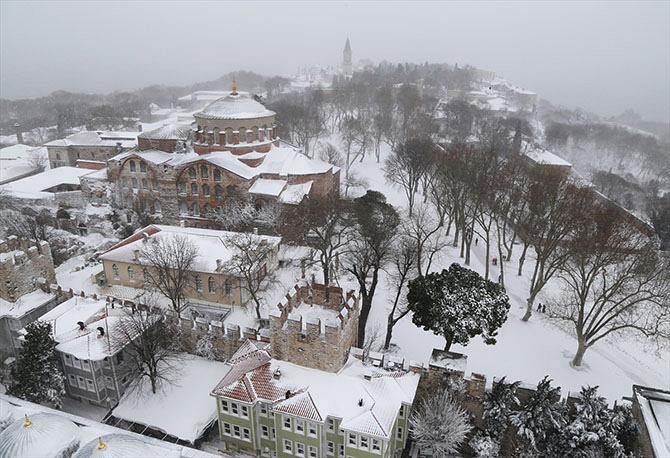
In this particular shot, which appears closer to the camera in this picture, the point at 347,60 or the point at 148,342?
the point at 148,342

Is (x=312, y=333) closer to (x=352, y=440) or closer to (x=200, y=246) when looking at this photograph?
(x=352, y=440)

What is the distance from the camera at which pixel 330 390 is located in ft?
62.4

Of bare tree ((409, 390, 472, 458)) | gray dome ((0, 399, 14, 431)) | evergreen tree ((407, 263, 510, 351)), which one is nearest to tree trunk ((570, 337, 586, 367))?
evergreen tree ((407, 263, 510, 351))

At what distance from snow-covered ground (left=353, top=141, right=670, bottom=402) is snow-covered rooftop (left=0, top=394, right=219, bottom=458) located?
14.1m

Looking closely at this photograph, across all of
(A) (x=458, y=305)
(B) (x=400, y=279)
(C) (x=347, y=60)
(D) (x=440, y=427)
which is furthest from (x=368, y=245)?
(C) (x=347, y=60)

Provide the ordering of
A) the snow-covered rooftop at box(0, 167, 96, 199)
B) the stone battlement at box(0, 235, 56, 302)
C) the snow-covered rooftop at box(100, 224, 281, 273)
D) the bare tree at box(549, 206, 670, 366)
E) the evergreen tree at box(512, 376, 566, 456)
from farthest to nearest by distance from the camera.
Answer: the snow-covered rooftop at box(0, 167, 96, 199)
the snow-covered rooftop at box(100, 224, 281, 273)
the stone battlement at box(0, 235, 56, 302)
the bare tree at box(549, 206, 670, 366)
the evergreen tree at box(512, 376, 566, 456)

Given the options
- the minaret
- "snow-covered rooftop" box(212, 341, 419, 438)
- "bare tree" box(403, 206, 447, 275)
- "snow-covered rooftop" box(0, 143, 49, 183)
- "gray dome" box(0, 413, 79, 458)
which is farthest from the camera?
the minaret

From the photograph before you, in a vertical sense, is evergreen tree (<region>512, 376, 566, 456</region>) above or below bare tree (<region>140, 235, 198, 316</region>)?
below

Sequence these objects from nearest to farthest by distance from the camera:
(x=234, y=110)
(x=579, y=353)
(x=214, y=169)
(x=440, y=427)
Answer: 1. (x=440, y=427)
2. (x=579, y=353)
3. (x=214, y=169)
4. (x=234, y=110)

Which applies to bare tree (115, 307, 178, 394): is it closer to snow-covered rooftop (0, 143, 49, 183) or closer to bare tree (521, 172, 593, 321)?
bare tree (521, 172, 593, 321)

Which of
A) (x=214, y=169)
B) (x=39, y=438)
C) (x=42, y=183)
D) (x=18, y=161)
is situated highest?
(x=214, y=169)

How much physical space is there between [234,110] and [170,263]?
76.1 feet

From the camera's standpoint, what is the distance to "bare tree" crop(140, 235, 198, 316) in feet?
91.9

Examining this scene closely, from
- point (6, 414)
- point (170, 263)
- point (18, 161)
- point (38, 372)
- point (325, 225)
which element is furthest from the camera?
point (18, 161)
